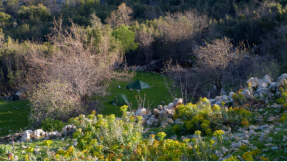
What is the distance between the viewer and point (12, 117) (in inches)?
426

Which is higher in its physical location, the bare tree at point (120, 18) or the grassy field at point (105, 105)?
the bare tree at point (120, 18)

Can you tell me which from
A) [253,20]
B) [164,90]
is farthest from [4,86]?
[253,20]

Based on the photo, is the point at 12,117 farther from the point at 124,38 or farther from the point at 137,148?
the point at 124,38

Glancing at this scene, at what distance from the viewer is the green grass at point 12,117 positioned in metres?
9.21

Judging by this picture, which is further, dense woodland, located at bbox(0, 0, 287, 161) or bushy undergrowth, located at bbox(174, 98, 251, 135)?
bushy undergrowth, located at bbox(174, 98, 251, 135)

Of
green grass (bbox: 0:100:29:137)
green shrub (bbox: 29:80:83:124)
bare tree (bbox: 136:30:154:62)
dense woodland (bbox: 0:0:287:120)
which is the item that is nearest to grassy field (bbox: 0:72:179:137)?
green grass (bbox: 0:100:29:137)

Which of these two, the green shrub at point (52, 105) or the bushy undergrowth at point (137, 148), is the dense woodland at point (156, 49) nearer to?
the green shrub at point (52, 105)

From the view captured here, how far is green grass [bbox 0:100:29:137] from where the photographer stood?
30.2 feet

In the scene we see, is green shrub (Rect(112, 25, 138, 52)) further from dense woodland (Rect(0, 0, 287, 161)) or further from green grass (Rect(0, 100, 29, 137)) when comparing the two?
green grass (Rect(0, 100, 29, 137))

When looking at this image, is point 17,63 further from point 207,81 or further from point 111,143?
point 111,143

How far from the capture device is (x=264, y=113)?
15.0 ft

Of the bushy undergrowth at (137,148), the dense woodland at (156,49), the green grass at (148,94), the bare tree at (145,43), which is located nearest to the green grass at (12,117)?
the dense woodland at (156,49)

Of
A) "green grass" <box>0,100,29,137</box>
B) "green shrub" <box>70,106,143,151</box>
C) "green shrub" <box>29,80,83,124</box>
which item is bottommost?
"green grass" <box>0,100,29,137</box>

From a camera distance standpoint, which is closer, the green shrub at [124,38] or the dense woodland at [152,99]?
the dense woodland at [152,99]
